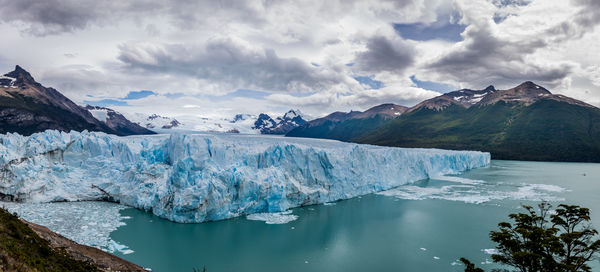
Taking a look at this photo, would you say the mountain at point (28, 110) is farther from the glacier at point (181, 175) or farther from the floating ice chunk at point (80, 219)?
the floating ice chunk at point (80, 219)

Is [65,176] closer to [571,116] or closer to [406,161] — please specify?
[406,161]

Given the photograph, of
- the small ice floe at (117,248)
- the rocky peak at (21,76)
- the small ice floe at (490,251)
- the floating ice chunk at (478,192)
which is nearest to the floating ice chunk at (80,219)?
the small ice floe at (117,248)

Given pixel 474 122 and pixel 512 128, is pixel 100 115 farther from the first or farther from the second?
pixel 512 128

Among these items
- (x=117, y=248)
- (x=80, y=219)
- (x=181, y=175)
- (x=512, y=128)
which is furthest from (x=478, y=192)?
(x=512, y=128)

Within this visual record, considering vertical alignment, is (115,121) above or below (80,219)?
above

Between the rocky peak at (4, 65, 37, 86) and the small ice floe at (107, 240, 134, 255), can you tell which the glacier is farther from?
the rocky peak at (4, 65, 37, 86)

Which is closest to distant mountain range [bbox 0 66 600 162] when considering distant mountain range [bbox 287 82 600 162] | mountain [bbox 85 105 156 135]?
distant mountain range [bbox 287 82 600 162]
